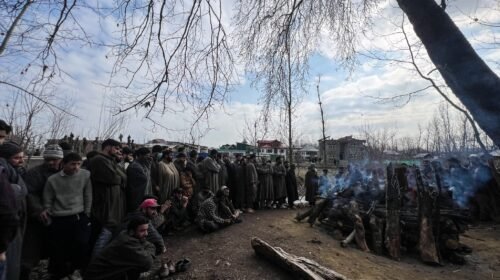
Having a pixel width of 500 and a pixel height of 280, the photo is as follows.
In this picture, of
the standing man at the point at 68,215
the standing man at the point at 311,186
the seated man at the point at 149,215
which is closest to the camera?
the standing man at the point at 68,215

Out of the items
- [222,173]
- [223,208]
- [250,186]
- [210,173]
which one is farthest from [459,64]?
[250,186]

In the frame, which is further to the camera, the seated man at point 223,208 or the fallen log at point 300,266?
the seated man at point 223,208

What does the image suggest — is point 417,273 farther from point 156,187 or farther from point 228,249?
point 156,187

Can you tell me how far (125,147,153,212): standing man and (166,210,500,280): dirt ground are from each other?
1.17 meters

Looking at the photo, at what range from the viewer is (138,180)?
5828 millimetres

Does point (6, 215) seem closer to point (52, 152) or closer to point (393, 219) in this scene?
point (52, 152)

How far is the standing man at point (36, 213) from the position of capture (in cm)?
408

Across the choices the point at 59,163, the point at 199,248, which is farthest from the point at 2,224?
the point at 199,248

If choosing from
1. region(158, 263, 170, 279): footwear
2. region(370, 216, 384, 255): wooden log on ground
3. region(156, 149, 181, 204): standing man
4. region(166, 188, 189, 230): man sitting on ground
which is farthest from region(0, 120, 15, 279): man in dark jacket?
region(370, 216, 384, 255): wooden log on ground

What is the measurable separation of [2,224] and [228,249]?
14.0 ft

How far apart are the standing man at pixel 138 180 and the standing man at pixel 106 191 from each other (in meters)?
0.49

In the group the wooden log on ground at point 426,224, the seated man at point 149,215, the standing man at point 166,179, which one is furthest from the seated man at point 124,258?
the wooden log on ground at point 426,224

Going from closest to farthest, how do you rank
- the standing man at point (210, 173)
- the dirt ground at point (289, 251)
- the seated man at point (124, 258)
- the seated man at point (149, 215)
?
1. the seated man at point (124, 258)
2. the seated man at point (149, 215)
3. the dirt ground at point (289, 251)
4. the standing man at point (210, 173)

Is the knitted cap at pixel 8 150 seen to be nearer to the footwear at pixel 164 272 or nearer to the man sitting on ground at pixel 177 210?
the footwear at pixel 164 272
